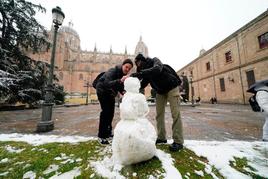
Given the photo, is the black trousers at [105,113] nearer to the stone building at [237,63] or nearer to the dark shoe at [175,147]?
the dark shoe at [175,147]

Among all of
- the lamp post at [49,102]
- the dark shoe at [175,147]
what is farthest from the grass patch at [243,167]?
the lamp post at [49,102]

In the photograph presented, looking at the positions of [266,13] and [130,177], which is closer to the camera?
[130,177]

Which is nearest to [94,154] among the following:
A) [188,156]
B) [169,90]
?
[188,156]

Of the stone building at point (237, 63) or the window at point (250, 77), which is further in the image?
the window at point (250, 77)

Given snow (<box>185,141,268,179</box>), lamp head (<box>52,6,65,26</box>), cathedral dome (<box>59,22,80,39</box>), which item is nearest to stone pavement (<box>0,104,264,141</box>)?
snow (<box>185,141,268,179</box>)

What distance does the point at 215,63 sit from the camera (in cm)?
2342

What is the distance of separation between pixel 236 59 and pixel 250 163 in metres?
21.5

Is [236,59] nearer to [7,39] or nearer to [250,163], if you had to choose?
[250,163]

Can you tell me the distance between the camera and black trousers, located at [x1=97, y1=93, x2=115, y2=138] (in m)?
2.90

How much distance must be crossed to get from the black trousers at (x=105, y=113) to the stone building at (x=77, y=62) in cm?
4555

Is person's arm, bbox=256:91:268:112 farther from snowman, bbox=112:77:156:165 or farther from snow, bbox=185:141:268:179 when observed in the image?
snowman, bbox=112:77:156:165

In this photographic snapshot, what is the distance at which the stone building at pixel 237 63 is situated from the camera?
15609 mm

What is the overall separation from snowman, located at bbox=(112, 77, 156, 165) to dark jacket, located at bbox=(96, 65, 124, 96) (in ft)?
1.94

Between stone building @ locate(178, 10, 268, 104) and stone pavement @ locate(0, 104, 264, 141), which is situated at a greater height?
stone building @ locate(178, 10, 268, 104)
